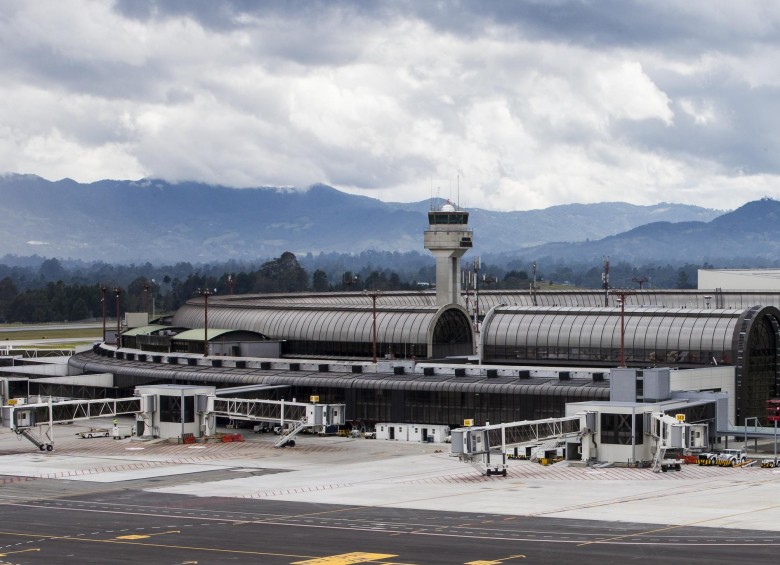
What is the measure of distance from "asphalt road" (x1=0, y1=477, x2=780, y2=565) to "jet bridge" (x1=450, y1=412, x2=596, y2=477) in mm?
15211

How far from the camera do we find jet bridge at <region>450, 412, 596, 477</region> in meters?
97.2

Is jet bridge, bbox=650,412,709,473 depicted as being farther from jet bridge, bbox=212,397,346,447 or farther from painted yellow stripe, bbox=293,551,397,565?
painted yellow stripe, bbox=293,551,397,565

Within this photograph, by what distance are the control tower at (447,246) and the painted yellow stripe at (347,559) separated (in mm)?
110003

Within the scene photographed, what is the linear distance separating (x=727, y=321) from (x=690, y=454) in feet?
97.2

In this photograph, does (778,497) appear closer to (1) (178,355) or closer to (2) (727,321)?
(2) (727,321)

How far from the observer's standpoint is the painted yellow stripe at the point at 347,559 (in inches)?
2564

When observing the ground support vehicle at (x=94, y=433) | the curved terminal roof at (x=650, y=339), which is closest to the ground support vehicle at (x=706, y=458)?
the curved terminal roof at (x=650, y=339)

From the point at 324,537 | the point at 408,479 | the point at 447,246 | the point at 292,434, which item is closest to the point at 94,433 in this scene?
the point at 292,434

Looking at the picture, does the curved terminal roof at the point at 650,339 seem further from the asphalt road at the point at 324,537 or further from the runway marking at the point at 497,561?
the runway marking at the point at 497,561

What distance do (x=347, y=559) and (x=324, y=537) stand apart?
678 centimetres

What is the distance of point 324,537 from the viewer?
72.7 metres

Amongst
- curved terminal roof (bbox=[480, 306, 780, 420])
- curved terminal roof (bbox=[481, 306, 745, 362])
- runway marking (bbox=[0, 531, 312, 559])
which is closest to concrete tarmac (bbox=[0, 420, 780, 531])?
runway marking (bbox=[0, 531, 312, 559])

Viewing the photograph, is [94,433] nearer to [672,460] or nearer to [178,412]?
[178,412]

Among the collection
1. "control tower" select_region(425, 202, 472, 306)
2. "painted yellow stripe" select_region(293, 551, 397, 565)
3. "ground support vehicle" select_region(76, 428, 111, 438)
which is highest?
"control tower" select_region(425, 202, 472, 306)
